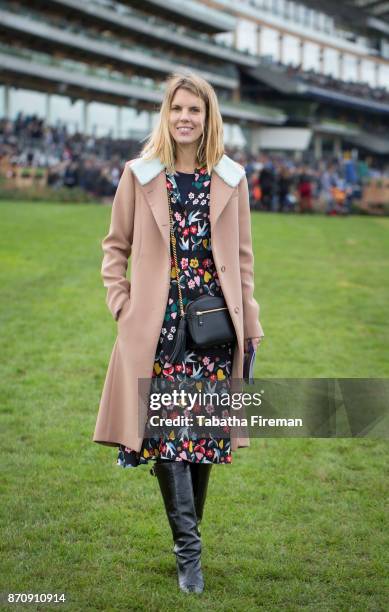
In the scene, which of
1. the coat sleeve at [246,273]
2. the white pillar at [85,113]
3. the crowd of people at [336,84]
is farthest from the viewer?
the crowd of people at [336,84]

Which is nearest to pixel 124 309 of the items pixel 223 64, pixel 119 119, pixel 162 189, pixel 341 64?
pixel 162 189

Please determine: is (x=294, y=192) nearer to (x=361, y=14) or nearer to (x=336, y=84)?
(x=336, y=84)

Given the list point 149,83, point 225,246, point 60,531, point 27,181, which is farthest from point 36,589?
point 149,83

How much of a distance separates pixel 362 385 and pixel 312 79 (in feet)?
247

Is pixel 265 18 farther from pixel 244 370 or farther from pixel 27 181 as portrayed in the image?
pixel 244 370

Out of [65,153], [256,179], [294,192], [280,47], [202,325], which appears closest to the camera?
[202,325]

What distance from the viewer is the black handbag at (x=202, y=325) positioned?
368 centimetres

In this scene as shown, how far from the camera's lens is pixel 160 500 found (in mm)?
4957

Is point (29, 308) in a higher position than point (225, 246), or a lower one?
lower

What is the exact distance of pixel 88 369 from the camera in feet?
26.7

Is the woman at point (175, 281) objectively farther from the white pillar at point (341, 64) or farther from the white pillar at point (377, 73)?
the white pillar at point (377, 73)

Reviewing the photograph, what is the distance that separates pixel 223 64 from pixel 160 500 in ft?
234

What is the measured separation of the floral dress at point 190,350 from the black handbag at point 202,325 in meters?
0.04

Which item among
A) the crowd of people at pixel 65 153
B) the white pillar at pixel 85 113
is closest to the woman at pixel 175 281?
the crowd of people at pixel 65 153
